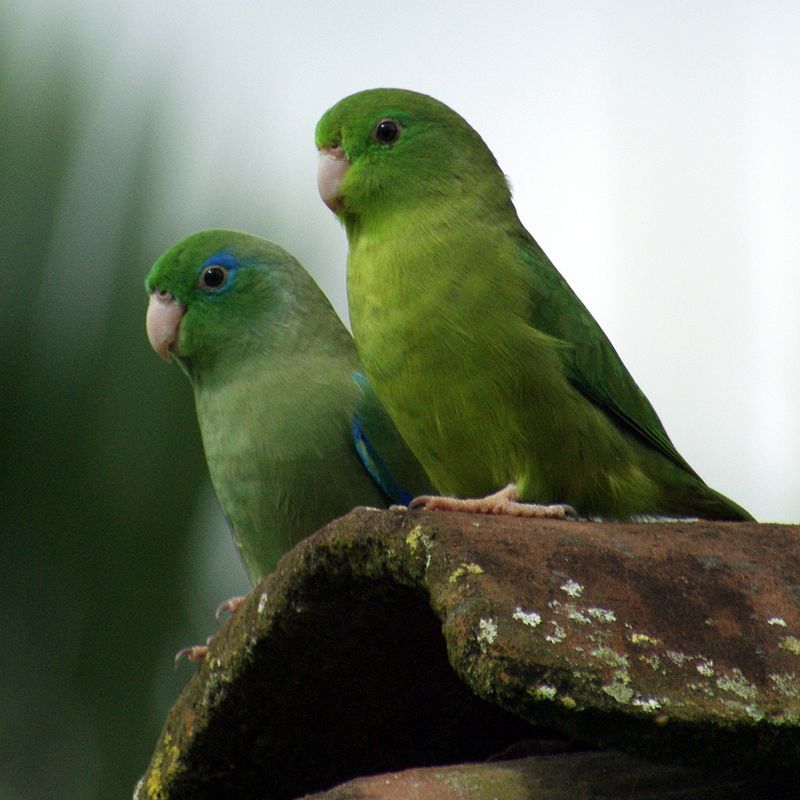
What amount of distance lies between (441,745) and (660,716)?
1156 millimetres

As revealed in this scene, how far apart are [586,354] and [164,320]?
1.34 m

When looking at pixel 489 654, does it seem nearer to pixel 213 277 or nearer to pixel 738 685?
pixel 738 685

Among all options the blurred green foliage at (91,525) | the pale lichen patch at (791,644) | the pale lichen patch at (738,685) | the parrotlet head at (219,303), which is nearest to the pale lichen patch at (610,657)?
the pale lichen patch at (738,685)

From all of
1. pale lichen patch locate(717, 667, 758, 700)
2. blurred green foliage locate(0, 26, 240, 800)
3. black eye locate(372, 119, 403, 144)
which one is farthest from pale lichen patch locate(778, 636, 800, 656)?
blurred green foliage locate(0, 26, 240, 800)

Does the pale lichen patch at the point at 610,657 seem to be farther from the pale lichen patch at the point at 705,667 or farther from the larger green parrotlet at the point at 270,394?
the larger green parrotlet at the point at 270,394

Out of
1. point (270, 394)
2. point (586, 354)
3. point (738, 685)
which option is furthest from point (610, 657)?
point (270, 394)

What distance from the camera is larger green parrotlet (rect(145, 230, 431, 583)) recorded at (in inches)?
160

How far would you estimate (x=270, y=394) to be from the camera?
13.8 feet

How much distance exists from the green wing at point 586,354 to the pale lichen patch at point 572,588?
1562mm

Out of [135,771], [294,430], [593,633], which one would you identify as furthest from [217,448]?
[593,633]

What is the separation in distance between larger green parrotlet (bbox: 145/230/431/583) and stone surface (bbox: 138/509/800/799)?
1345 mm

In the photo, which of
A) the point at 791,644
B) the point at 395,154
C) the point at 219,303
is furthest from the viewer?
the point at 219,303

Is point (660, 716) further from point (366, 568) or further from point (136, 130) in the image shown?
point (136, 130)

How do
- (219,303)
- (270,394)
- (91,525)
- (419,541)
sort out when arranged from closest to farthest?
1. (419,541)
2. (270,394)
3. (219,303)
4. (91,525)
